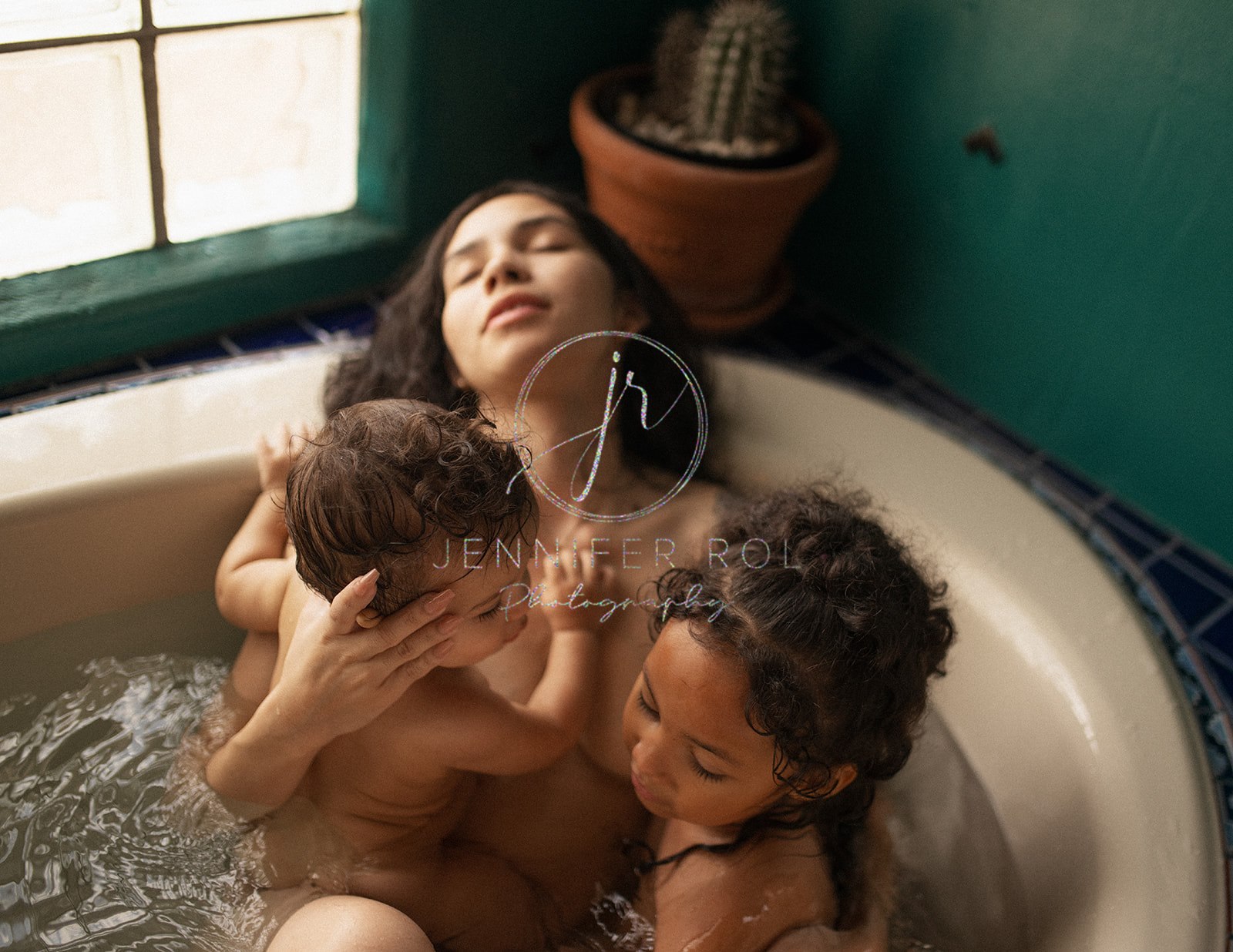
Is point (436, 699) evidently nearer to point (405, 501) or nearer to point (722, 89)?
point (405, 501)

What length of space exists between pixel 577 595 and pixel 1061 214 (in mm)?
1224

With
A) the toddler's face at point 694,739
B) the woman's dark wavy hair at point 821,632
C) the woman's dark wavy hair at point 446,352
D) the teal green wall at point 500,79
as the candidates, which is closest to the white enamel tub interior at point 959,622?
the woman's dark wavy hair at point 446,352

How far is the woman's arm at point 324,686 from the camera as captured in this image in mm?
1015

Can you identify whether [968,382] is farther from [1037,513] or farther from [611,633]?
[611,633]

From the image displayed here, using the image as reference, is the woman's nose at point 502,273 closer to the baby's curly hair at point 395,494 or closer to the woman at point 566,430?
the woman at point 566,430

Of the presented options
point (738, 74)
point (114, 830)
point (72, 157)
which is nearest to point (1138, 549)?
point (738, 74)

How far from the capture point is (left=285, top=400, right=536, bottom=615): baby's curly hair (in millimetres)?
940

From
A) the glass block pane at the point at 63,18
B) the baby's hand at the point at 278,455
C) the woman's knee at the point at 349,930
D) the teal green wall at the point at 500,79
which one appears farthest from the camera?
the teal green wall at the point at 500,79

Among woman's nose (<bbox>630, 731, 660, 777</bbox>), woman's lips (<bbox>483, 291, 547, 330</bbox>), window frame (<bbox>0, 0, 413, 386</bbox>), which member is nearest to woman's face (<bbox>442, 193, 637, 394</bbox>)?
woman's lips (<bbox>483, 291, 547, 330</bbox>)

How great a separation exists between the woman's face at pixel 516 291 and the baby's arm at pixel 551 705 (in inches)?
9.1

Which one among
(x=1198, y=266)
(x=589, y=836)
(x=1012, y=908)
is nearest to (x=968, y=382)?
(x=1198, y=266)

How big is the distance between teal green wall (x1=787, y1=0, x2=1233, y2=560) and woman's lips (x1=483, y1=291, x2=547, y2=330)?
112cm

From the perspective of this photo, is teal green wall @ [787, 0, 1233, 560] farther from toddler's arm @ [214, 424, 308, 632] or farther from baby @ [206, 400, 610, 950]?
toddler's arm @ [214, 424, 308, 632]

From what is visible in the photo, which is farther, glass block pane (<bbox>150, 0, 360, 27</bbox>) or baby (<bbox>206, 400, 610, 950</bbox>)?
glass block pane (<bbox>150, 0, 360, 27</bbox>)
